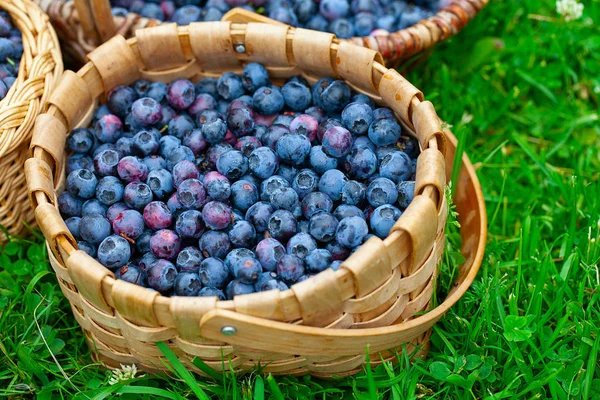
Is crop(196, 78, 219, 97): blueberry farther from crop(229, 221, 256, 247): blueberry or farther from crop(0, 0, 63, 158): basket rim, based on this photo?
crop(229, 221, 256, 247): blueberry

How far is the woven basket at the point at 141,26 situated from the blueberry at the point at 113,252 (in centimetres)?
85

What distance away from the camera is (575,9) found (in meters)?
2.54

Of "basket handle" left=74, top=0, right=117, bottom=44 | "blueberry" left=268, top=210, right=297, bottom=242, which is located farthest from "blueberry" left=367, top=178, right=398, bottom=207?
"basket handle" left=74, top=0, right=117, bottom=44

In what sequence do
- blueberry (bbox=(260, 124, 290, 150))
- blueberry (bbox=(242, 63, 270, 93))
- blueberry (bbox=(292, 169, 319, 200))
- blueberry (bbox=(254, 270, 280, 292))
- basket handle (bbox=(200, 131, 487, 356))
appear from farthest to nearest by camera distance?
blueberry (bbox=(242, 63, 270, 93)) → blueberry (bbox=(260, 124, 290, 150)) → blueberry (bbox=(292, 169, 319, 200)) → blueberry (bbox=(254, 270, 280, 292)) → basket handle (bbox=(200, 131, 487, 356))

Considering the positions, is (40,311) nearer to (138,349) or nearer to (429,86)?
(138,349)

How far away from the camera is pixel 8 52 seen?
200cm

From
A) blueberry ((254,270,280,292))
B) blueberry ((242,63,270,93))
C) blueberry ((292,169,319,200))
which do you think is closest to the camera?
blueberry ((254,270,280,292))

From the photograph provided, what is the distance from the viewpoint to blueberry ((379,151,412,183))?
1688 mm

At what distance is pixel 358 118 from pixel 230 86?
42cm

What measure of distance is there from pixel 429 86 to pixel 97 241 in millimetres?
1515

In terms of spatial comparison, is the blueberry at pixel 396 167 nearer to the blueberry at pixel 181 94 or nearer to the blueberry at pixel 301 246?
the blueberry at pixel 301 246

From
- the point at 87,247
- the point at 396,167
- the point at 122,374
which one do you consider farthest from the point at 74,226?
the point at 396,167

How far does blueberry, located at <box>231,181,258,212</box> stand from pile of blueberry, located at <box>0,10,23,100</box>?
77 centimetres

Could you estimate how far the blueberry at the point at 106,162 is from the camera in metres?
1.78
